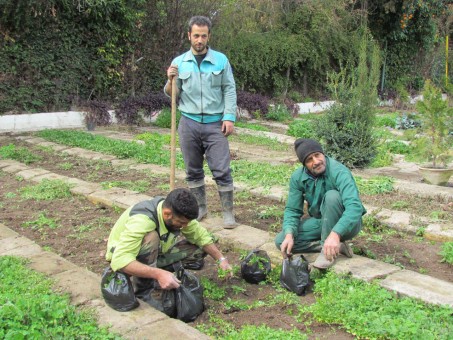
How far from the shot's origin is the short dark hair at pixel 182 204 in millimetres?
3141

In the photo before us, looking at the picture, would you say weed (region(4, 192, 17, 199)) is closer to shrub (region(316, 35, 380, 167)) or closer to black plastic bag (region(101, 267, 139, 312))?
black plastic bag (region(101, 267, 139, 312))

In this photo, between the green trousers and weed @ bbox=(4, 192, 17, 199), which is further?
weed @ bbox=(4, 192, 17, 199)

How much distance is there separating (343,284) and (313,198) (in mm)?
803

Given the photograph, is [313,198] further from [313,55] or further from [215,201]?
[313,55]

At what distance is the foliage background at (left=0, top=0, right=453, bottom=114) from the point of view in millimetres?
12016

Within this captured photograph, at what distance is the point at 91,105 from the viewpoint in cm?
1249

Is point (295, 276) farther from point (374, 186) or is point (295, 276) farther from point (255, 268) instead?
point (374, 186)

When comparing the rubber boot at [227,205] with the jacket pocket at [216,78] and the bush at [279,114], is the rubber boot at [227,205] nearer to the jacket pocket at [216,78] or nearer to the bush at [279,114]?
the jacket pocket at [216,78]

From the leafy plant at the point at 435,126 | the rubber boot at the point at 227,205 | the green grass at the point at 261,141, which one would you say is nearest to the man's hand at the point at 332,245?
the rubber boot at the point at 227,205

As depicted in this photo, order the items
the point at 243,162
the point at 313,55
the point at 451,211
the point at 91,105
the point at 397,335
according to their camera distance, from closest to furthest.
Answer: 1. the point at 397,335
2. the point at 451,211
3. the point at 243,162
4. the point at 91,105
5. the point at 313,55

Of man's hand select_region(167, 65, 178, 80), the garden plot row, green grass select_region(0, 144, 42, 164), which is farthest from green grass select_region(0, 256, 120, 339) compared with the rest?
green grass select_region(0, 144, 42, 164)

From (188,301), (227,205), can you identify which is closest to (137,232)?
(188,301)

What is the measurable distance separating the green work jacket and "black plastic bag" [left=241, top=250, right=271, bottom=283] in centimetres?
45

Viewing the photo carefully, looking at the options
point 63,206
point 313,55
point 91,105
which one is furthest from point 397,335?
point 313,55
